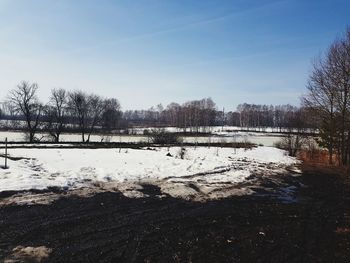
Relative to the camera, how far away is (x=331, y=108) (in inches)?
1157

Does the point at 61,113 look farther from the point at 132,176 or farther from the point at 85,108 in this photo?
the point at 132,176

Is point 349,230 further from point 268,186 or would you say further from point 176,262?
point 268,186

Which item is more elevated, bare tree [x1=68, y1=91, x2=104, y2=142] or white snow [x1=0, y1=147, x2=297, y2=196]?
bare tree [x1=68, y1=91, x2=104, y2=142]

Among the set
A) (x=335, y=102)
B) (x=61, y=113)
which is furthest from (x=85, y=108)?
(x=335, y=102)

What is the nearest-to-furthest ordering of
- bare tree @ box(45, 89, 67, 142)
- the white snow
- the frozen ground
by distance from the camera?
the frozen ground → the white snow → bare tree @ box(45, 89, 67, 142)

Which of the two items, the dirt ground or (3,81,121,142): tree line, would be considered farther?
(3,81,121,142): tree line

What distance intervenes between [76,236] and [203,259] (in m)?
3.22

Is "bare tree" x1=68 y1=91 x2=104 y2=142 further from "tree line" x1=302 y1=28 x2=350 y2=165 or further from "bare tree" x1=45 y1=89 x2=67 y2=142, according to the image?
"tree line" x1=302 y1=28 x2=350 y2=165

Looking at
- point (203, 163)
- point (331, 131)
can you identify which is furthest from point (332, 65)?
point (203, 163)

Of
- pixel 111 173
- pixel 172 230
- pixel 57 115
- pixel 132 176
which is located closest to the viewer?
pixel 172 230

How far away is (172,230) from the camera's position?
29.6 ft

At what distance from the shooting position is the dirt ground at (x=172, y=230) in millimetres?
7359

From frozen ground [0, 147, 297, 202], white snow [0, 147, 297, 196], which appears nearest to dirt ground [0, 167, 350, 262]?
frozen ground [0, 147, 297, 202]

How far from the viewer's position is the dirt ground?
7.36 metres
